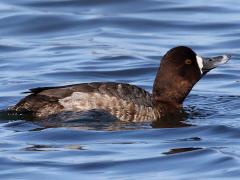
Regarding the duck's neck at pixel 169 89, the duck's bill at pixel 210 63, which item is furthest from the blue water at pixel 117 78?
the duck's bill at pixel 210 63

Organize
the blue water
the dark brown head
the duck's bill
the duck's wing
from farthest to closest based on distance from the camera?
the duck's bill → the dark brown head → the duck's wing → the blue water

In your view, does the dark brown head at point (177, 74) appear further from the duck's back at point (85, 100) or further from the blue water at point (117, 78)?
the duck's back at point (85, 100)

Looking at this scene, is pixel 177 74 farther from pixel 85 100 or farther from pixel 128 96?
pixel 85 100

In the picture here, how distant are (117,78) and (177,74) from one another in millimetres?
3182

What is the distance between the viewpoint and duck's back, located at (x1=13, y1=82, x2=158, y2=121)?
13148 mm

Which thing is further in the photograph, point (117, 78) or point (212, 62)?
point (117, 78)

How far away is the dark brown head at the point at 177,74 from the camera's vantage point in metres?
13.9

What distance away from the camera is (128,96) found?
1338 centimetres

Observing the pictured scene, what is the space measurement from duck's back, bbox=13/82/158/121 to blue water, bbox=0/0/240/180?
0.19 m

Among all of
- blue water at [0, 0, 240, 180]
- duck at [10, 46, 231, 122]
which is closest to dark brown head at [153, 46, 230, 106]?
duck at [10, 46, 231, 122]

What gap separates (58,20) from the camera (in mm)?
21156

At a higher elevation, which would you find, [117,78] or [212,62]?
[212,62]

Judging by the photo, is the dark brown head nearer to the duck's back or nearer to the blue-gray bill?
the blue-gray bill

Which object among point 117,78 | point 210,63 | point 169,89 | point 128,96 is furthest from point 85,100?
point 117,78
